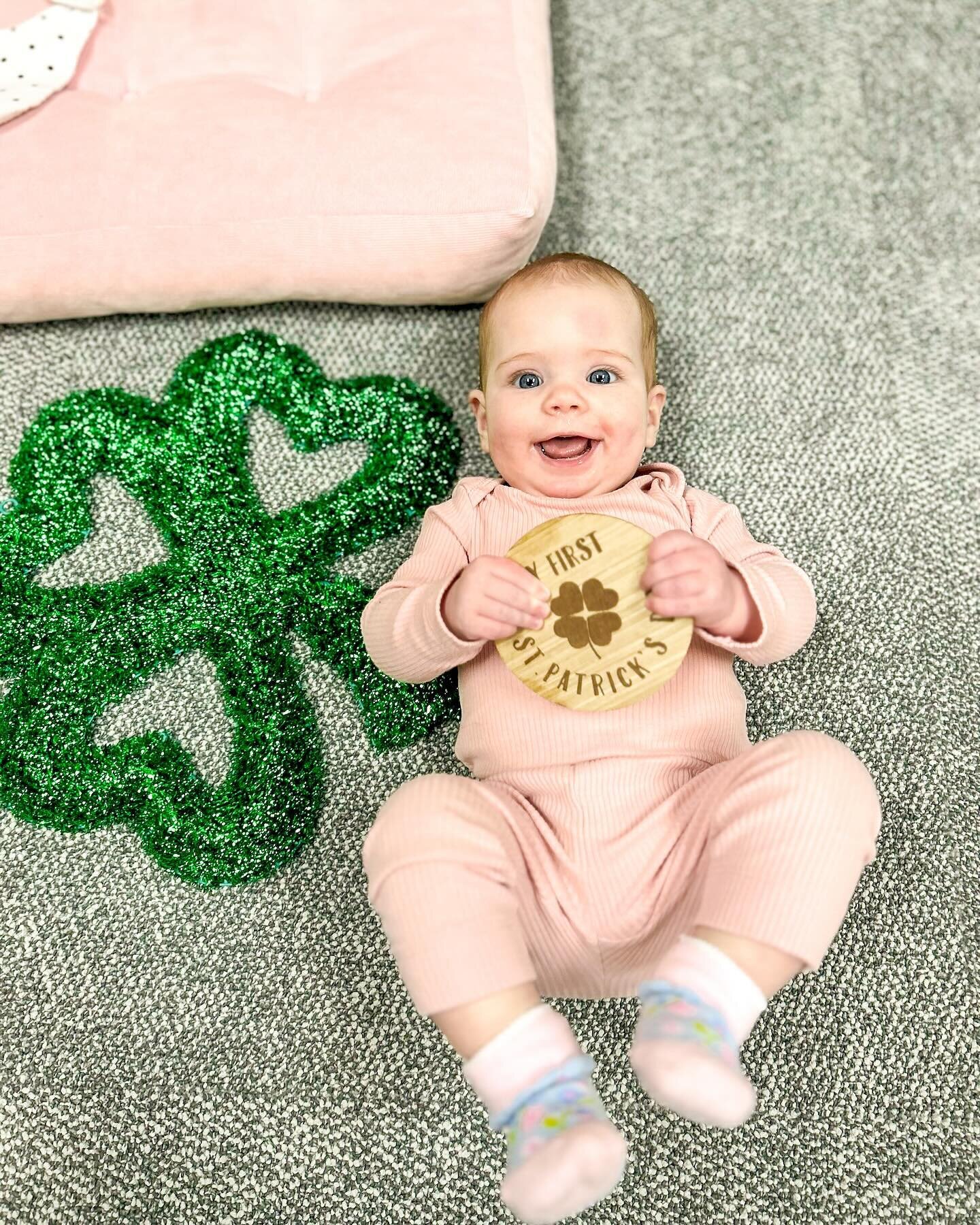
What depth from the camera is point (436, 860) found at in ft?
2.41

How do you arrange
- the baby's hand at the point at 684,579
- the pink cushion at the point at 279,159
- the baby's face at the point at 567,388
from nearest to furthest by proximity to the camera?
the baby's hand at the point at 684,579, the baby's face at the point at 567,388, the pink cushion at the point at 279,159

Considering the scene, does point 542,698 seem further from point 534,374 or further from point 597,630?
point 534,374

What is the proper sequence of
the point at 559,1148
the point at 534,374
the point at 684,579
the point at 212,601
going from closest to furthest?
the point at 559,1148, the point at 684,579, the point at 534,374, the point at 212,601

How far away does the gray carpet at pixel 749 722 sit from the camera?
85cm

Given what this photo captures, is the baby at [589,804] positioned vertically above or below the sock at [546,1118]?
above

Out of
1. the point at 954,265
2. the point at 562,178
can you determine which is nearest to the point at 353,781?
the point at 562,178

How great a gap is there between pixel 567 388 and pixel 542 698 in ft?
0.90

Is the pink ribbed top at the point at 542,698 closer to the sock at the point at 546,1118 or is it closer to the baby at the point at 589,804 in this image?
the baby at the point at 589,804

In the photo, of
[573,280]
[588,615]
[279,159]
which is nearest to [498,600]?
[588,615]

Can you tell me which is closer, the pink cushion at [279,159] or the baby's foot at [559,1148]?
the baby's foot at [559,1148]

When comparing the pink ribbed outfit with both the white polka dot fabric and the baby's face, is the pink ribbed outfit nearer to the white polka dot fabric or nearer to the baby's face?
the baby's face

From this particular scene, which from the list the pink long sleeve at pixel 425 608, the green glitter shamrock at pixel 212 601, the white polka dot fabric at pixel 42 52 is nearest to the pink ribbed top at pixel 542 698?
the pink long sleeve at pixel 425 608

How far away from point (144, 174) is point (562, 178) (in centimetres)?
49

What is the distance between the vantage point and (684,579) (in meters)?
0.79
